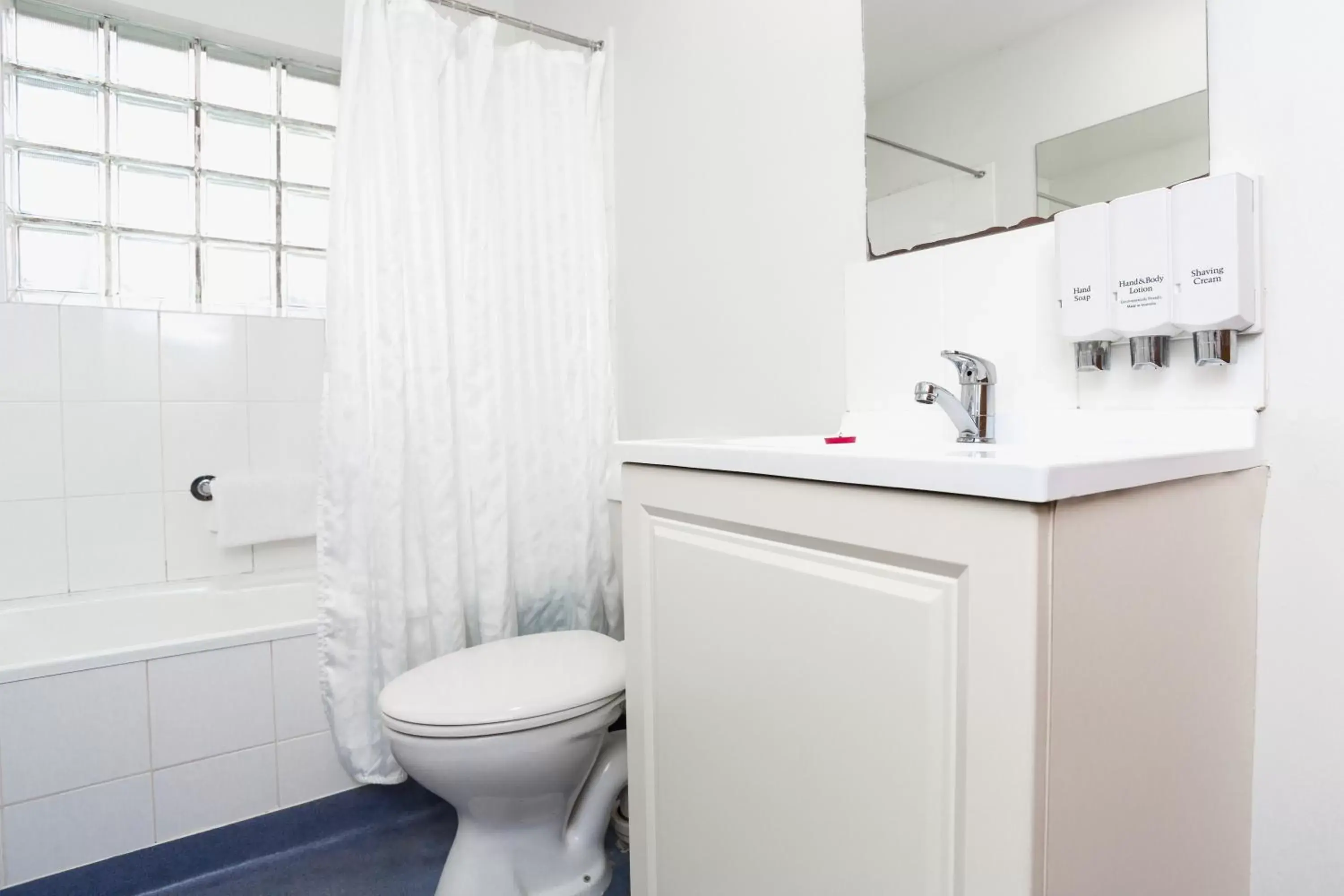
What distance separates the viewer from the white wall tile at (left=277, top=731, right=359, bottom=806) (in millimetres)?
1537

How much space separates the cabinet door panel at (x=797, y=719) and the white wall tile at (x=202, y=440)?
5.56ft

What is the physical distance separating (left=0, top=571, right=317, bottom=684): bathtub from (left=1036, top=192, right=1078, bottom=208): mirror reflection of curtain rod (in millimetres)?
1584

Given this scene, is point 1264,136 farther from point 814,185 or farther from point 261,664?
point 261,664

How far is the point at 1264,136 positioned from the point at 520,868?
1526mm

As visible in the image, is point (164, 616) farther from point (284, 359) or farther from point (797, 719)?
point (797, 719)

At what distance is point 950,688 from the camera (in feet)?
1.95

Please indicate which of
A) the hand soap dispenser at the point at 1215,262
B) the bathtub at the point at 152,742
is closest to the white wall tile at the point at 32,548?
the bathtub at the point at 152,742

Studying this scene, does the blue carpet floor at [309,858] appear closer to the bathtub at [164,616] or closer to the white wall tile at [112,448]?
the bathtub at [164,616]

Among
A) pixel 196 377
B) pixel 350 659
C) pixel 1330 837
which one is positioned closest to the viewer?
pixel 1330 837

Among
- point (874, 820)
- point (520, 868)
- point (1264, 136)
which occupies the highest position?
point (1264, 136)

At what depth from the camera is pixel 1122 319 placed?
0.85 metres

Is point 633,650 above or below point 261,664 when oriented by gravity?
above

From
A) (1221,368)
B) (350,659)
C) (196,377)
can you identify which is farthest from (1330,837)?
(196,377)

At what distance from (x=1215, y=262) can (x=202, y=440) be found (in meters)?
2.33
